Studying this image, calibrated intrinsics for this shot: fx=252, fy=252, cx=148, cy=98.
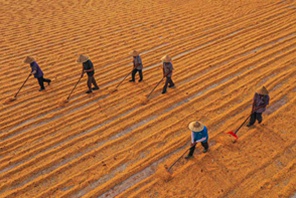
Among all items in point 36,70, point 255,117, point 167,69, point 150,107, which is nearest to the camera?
point 255,117

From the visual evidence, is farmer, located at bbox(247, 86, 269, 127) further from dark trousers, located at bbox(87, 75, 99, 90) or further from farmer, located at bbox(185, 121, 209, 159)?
dark trousers, located at bbox(87, 75, 99, 90)

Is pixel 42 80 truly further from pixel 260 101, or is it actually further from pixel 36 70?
pixel 260 101

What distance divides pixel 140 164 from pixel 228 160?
186 cm

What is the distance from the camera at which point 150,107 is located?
6805 millimetres

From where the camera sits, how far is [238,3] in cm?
1229

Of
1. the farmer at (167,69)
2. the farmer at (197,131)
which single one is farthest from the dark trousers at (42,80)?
the farmer at (197,131)

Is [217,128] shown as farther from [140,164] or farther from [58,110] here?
[58,110]

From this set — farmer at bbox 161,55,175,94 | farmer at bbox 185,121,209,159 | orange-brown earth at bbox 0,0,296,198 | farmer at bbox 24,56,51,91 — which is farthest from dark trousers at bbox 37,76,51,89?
farmer at bbox 185,121,209,159

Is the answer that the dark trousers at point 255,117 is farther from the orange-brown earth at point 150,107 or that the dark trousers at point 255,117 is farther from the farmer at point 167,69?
the farmer at point 167,69

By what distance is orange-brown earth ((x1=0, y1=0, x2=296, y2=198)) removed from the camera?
5051 millimetres

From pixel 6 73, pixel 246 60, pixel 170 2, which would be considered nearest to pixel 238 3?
pixel 170 2

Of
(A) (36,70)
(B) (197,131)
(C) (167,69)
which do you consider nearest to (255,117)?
(B) (197,131)

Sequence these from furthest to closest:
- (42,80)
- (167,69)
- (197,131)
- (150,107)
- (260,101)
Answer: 1. (42,80)
2. (167,69)
3. (150,107)
4. (260,101)
5. (197,131)

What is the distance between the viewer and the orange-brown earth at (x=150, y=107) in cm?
505
